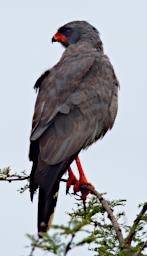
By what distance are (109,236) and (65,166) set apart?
1491 mm

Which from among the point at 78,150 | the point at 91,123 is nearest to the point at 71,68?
the point at 91,123

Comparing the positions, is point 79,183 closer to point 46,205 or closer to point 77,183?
point 77,183

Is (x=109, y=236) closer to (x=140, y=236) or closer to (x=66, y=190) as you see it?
(x=140, y=236)

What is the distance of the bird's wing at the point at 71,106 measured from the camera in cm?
704

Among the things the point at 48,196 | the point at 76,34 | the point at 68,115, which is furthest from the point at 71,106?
the point at 76,34

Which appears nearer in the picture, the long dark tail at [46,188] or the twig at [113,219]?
the twig at [113,219]

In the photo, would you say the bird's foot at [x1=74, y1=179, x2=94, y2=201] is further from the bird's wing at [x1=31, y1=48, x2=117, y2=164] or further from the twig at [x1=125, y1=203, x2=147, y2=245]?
the twig at [x1=125, y1=203, x2=147, y2=245]

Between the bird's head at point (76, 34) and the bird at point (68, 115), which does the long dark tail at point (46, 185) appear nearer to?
the bird at point (68, 115)

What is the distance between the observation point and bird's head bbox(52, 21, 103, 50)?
9281 millimetres

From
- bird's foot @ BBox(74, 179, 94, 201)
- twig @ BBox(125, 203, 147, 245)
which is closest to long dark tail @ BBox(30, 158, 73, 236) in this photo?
bird's foot @ BBox(74, 179, 94, 201)

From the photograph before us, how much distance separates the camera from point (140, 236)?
5.30m

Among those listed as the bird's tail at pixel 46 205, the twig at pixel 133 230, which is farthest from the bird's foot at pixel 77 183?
the twig at pixel 133 230

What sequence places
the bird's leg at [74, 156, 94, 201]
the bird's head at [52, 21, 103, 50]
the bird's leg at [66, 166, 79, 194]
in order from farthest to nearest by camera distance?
the bird's head at [52, 21, 103, 50], the bird's leg at [66, 166, 79, 194], the bird's leg at [74, 156, 94, 201]

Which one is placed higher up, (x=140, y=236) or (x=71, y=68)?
(x=71, y=68)
